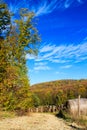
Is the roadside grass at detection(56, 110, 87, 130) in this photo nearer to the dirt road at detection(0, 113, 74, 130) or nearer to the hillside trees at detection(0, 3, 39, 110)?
the dirt road at detection(0, 113, 74, 130)

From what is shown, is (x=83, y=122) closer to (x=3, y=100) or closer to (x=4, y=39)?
(x=3, y=100)

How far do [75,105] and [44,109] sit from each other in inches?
469

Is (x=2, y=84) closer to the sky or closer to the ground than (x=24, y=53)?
closer to the ground

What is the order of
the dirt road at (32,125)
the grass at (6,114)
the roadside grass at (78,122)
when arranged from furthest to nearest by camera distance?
the grass at (6,114) < the roadside grass at (78,122) < the dirt road at (32,125)

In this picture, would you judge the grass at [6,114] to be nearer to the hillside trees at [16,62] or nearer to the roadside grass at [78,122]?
the hillside trees at [16,62]

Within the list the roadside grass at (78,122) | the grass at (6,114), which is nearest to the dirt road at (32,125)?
the roadside grass at (78,122)

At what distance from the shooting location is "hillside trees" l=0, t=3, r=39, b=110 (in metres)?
26.8

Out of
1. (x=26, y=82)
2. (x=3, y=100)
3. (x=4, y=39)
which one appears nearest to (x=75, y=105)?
(x=26, y=82)

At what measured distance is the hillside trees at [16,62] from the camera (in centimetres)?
2678

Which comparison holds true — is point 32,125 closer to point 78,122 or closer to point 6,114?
point 78,122

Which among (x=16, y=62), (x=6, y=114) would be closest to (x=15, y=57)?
(x=16, y=62)

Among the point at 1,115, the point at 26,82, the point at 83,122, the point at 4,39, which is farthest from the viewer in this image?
the point at 26,82

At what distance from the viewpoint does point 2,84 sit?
85.9ft

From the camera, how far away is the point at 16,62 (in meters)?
28.4
